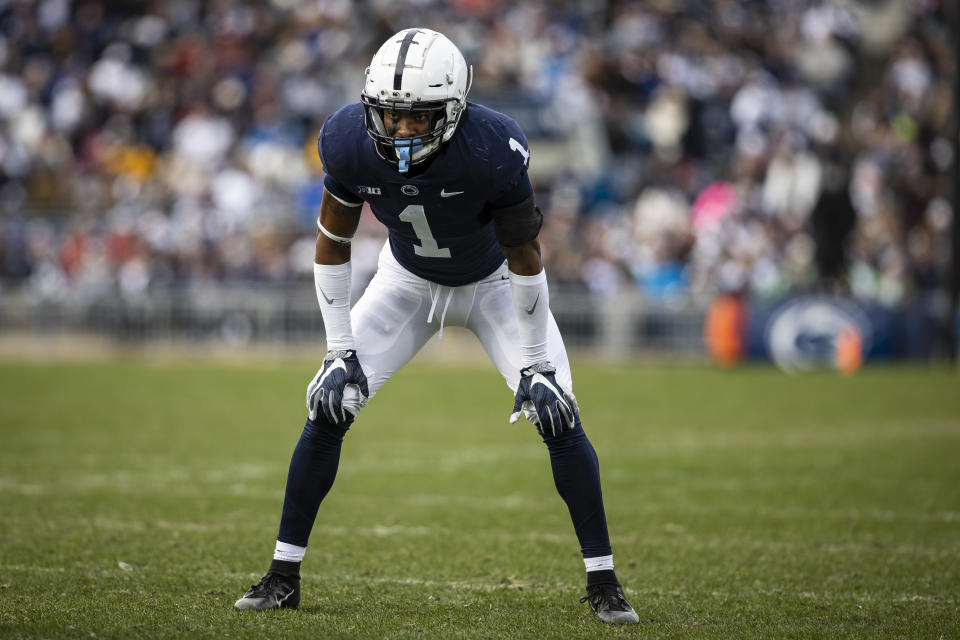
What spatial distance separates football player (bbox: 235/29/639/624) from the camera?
15.0ft

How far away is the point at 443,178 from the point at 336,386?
916 mm

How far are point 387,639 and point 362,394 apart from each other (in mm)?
1045

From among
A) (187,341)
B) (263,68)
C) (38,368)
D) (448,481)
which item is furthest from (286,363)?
(448,481)

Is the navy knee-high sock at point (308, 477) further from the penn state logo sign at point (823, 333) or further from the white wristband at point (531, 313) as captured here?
the penn state logo sign at point (823, 333)

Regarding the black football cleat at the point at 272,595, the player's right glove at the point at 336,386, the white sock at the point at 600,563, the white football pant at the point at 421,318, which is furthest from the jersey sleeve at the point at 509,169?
the black football cleat at the point at 272,595

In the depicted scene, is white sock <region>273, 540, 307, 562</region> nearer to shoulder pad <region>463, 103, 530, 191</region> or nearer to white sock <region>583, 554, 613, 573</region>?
white sock <region>583, 554, 613, 573</region>

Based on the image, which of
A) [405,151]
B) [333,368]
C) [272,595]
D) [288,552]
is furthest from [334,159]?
[272,595]

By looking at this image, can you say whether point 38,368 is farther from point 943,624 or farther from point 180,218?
point 943,624

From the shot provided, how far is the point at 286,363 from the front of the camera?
17359 millimetres

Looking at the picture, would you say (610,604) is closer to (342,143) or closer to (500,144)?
(500,144)

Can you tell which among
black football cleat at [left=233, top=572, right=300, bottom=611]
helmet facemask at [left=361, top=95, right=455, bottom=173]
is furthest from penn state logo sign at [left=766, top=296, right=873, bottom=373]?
black football cleat at [left=233, top=572, right=300, bottom=611]

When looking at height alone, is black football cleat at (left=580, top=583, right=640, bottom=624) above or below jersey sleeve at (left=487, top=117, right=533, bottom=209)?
below

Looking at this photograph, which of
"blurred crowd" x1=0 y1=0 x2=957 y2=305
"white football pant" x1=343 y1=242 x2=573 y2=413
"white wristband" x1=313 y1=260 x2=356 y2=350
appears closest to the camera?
"white wristband" x1=313 y1=260 x2=356 y2=350

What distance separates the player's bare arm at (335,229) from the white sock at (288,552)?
3.70ft
